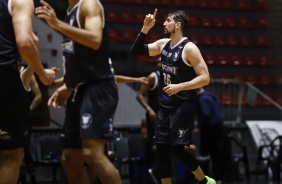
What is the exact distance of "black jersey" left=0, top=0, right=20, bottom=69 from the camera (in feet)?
17.1

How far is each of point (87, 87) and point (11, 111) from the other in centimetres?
67

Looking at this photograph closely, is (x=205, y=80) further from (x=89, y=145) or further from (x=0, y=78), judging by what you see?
(x=0, y=78)

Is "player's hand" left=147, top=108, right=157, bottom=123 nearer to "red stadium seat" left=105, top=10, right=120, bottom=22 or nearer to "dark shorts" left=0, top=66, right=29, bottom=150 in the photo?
"dark shorts" left=0, top=66, right=29, bottom=150

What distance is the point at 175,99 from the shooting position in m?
7.46

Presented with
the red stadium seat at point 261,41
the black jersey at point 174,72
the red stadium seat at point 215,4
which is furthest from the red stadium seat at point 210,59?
the black jersey at point 174,72

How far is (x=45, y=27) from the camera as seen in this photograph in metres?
14.2

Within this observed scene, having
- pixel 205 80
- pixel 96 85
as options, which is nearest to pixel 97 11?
pixel 96 85

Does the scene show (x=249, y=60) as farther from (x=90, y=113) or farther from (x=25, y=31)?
(x=25, y=31)

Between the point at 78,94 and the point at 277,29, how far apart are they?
2.44m

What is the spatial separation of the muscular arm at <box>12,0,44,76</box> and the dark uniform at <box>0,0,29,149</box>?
0.73ft

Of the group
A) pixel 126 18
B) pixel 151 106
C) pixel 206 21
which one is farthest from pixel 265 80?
pixel 151 106

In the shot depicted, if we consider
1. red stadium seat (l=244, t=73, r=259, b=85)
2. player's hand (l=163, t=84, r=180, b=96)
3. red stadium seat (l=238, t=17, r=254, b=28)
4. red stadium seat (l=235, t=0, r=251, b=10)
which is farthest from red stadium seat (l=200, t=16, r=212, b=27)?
player's hand (l=163, t=84, r=180, b=96)

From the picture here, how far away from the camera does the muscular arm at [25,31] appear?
4875 millimetres

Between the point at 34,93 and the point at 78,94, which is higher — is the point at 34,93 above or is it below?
below
